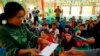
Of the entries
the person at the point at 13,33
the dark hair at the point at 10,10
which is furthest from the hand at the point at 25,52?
the dark hair at the point at 10,10

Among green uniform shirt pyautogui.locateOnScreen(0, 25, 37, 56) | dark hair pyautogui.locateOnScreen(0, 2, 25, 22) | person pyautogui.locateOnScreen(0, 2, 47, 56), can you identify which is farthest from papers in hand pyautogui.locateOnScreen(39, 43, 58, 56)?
dark hair pyautogui.locateOnScreen(0, 2, 25, 22)

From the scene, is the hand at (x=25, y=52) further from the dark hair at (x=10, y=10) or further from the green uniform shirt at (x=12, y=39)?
the dark hair at (x=10, y=10)

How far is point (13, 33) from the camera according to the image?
2.11 m

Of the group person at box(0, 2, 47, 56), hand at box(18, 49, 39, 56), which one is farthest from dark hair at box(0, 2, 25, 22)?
hand at box(18, 49, 39, 56)

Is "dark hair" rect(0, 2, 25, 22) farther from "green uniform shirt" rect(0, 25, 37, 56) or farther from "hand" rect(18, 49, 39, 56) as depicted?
"hand" rect(18, 49, 39, 56)

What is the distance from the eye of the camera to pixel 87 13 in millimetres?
21203

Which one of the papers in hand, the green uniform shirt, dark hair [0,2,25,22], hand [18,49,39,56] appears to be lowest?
the papers in hand

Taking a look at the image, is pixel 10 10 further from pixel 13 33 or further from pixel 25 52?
pixel 25 52

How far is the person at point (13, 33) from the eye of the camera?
6.67 ft

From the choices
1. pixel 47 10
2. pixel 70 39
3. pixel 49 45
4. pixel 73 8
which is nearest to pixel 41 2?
pixel 47 10

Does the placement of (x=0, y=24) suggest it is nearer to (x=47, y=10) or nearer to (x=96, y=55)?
(x=96, y=55)

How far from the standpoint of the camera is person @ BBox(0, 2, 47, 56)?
203cm

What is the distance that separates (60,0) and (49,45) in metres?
17.1

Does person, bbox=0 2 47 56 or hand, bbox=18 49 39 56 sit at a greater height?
person, bbox=0 2 47 56
